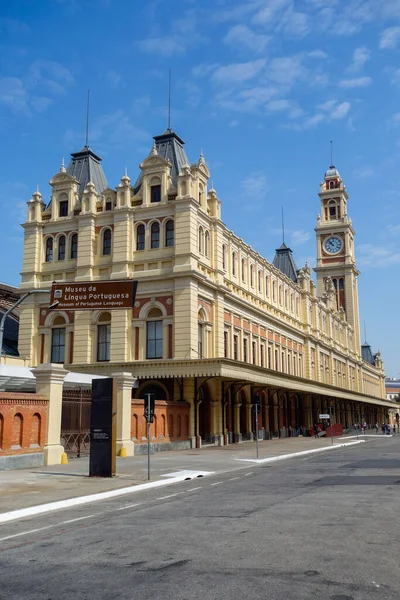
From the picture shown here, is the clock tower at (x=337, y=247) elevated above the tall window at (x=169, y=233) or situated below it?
above

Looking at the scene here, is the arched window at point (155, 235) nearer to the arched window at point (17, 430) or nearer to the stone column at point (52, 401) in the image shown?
the stone column at point (52, 401)

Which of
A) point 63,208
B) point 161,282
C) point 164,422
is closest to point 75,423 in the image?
point 164,422

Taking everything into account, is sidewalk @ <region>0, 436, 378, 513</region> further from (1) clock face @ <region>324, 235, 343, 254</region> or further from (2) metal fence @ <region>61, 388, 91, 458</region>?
(1) clock face @ <region>324, 235, 343, 254</region>

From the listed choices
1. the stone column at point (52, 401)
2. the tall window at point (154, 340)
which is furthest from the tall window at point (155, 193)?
the stone column at point (52, 401)

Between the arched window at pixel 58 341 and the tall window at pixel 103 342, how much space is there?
9.47 ft

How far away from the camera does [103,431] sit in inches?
739

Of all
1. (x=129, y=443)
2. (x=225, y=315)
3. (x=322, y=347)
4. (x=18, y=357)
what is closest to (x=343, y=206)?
(x=322, y=347)

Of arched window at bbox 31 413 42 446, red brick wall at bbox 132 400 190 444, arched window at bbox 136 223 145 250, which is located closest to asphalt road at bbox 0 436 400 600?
arched window at bbox 31 413 42 446

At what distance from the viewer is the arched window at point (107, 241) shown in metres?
41.8

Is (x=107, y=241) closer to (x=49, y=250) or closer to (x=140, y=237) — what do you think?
(x=140, y=237)

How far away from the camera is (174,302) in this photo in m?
38.1

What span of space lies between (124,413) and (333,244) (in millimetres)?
88791

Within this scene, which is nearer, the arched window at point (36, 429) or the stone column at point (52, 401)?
the arched window at point (36, 429)

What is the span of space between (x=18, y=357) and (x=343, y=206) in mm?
85745
